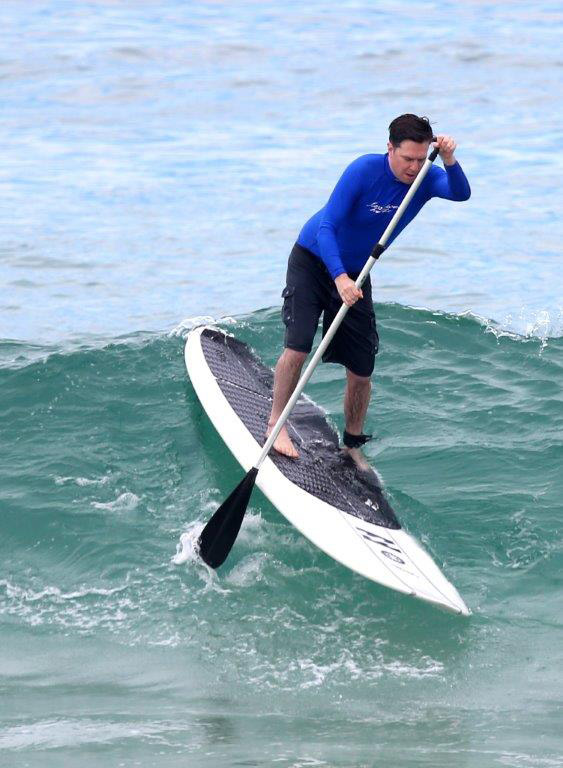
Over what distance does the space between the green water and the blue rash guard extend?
168 centimetres

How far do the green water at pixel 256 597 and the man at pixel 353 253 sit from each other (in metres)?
0.76

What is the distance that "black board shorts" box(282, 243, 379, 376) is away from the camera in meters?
7.63

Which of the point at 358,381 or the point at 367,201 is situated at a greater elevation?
the point at 367,201

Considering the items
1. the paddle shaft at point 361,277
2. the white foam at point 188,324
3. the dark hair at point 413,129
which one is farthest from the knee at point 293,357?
the white foam at point 188,324

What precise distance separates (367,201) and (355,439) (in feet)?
5.72

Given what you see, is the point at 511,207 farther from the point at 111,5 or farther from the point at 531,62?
the point at 111,5

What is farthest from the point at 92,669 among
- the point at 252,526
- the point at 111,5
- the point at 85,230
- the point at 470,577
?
the point at 111,5

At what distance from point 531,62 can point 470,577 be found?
22025mm

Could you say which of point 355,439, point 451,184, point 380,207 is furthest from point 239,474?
point 451,184

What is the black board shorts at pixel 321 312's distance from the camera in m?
7.63

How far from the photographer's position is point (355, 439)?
26.8ft

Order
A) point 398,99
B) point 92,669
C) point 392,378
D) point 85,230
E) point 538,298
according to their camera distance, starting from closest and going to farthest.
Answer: point 92,669, point 392,378, point 538,298, point 85,230, point 398,99

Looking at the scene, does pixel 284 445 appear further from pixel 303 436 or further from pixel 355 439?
pixel 303 436

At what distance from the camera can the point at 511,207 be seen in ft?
59.9
